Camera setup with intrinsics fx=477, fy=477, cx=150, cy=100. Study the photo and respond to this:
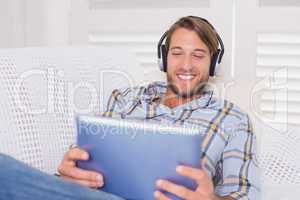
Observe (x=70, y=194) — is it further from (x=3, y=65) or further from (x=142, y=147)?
(x=3, y=65)

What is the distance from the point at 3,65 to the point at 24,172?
549 mm

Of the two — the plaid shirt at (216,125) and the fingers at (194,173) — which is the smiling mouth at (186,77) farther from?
the fingers at (194,173)

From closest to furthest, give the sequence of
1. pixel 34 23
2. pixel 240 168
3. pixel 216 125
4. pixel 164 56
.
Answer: pixel 240 168 < pixel 216 125 < pixel 164 56 < pixel 34 23

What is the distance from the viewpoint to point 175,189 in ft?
3.04

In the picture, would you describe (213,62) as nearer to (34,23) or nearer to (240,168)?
(240,168)

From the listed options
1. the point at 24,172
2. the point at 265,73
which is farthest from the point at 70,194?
the point at 265,73

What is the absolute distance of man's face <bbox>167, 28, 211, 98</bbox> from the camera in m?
1.36

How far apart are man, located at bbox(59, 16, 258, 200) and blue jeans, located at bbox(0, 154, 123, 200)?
0.49ft

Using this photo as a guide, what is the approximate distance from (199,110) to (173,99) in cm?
12

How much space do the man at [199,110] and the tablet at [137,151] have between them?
59 millimetres

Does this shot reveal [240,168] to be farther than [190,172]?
Yes

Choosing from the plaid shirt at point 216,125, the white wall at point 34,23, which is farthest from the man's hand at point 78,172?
the white wall at point 34,23

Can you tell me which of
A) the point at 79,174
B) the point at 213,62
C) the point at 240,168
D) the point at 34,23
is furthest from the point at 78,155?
the point at 34,23

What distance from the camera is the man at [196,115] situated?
1.02 metres
